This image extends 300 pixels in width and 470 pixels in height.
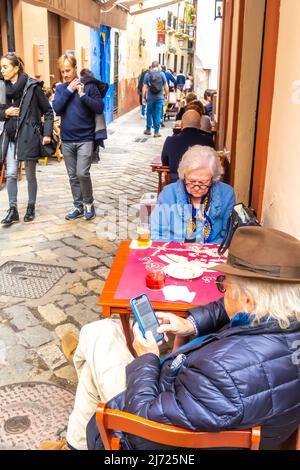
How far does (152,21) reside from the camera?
2589 cm

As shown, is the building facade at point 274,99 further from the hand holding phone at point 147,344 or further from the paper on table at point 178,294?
the hand holding phone at point 147,344

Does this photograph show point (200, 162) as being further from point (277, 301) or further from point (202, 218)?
point (277, 301)

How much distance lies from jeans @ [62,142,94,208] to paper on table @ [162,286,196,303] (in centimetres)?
385

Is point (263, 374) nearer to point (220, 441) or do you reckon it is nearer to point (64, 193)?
point (220, 441)

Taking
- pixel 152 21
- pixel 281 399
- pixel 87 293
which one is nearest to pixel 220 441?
pixel 281 399

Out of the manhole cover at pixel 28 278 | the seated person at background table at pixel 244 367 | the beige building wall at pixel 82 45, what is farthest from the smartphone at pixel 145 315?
the beige building wall at pixel 82 45

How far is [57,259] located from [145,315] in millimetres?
3062

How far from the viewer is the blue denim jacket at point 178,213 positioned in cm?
365

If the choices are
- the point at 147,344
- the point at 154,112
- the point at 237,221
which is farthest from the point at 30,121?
the point at 154,112

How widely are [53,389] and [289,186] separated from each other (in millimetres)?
1947

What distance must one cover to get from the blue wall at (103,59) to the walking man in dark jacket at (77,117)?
8.35 metres

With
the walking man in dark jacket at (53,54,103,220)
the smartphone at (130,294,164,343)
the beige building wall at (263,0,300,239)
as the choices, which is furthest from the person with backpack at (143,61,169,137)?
the smartphone at (130,294,164,343)

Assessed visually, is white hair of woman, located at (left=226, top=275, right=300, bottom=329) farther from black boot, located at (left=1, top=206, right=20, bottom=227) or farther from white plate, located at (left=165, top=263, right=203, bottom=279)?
black boot, located at (left=1, top=206, right=20, bottom=227)

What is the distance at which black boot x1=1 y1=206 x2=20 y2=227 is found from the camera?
20.3ft
